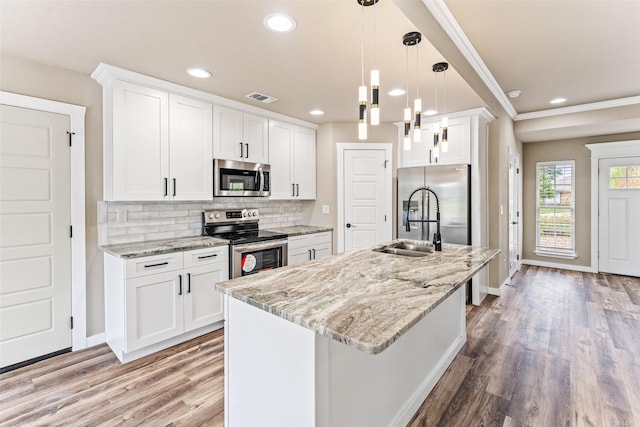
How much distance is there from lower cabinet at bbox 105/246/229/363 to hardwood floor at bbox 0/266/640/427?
15cm

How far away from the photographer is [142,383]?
2.25 m

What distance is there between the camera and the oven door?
3148 mm

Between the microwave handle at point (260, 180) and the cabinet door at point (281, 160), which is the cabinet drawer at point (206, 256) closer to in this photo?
the microwave handle at point (260, 180)

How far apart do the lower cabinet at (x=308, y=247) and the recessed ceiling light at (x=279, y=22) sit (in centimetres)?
231

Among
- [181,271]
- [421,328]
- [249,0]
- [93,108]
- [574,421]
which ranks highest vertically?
[249,0]

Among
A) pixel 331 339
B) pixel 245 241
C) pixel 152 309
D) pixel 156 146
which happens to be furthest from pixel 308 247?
pixel 331 339

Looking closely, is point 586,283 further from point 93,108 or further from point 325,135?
point 93,108

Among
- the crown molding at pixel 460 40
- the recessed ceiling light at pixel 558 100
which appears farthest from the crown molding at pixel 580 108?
the crown molding at pixel 460 40

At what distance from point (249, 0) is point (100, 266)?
2.60 m

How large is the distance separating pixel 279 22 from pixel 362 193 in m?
2.85

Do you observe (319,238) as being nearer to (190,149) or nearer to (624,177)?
(190,149)

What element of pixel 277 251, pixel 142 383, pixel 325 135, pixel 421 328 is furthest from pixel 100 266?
pixel 325 135

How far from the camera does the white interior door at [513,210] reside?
16.0 feet

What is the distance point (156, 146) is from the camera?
2891mm
